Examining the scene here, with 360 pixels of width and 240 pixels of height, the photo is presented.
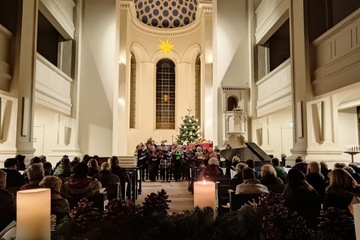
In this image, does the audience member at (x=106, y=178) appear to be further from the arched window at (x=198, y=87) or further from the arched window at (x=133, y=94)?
the arched window at (x=198, y=87)

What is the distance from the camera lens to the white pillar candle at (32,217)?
43.5 inches

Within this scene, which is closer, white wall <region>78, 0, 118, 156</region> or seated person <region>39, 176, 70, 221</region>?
seated person <region>39, 176, 70, 221</region>

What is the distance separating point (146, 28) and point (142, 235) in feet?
68.9

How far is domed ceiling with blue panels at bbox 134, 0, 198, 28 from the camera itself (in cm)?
2152

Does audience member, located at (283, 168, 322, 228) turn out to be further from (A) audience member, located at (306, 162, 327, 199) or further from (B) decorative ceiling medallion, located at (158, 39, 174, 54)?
(B) decorative ceiling medallion, located at (158, 39, 174, 54)

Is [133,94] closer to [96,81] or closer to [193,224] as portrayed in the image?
[96,81]

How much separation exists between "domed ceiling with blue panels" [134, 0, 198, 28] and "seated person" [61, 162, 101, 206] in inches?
744

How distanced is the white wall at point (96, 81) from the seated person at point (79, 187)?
9.45 metres

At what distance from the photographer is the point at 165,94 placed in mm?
21875

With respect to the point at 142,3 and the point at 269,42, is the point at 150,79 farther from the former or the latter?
the point at 269,42

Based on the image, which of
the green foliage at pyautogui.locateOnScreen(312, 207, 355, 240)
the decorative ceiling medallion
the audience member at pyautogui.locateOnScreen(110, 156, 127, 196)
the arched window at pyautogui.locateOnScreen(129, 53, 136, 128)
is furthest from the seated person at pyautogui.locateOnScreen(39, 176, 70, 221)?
the decorative ceiling medallion

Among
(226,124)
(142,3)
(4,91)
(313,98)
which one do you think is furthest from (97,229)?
(142,3)

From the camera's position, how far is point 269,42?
14.0 metres

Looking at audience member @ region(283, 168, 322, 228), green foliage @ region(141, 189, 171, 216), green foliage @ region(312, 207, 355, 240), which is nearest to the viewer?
green foliage @ region(312, 207, 355, 240)
